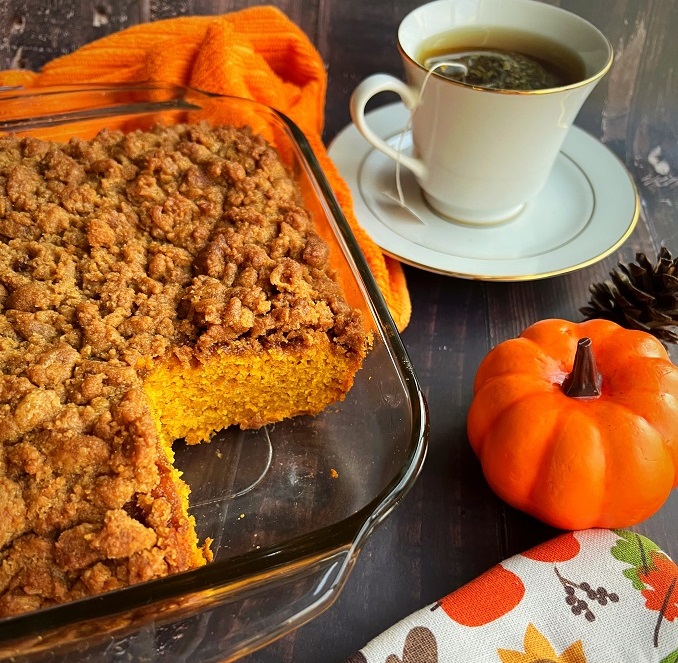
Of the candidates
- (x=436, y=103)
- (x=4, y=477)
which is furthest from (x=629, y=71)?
(x=4, y=477)

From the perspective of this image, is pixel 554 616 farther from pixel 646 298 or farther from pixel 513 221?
pixel 513 221

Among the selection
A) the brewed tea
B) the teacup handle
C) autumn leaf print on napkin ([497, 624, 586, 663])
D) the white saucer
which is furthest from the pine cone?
autumn leaf print on napkin ([497, 624, 586, 663])

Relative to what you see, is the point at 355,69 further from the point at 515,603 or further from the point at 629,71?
the point at 515,603

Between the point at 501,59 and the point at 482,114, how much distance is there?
218 mm

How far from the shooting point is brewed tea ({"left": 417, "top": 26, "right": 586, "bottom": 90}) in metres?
1.48

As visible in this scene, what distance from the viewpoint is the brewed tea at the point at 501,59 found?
4.86 feet

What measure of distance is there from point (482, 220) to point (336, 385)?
56 centimetres

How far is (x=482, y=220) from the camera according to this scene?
1.63 metres

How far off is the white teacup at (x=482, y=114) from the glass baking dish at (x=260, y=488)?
0.25m

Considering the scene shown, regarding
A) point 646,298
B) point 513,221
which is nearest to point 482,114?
point 513,221

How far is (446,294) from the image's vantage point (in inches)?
63.1

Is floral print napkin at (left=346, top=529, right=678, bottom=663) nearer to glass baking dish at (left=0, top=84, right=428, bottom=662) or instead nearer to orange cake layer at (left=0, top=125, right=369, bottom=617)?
glass baking dish at (left=0, top=84, right=428, bottom=662)

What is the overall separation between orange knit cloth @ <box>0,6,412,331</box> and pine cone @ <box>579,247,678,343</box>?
2.02ft

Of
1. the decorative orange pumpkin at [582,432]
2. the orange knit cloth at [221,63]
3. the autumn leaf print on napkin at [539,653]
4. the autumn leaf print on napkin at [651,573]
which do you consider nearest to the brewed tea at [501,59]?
the orange knit cloth at [221,63]
